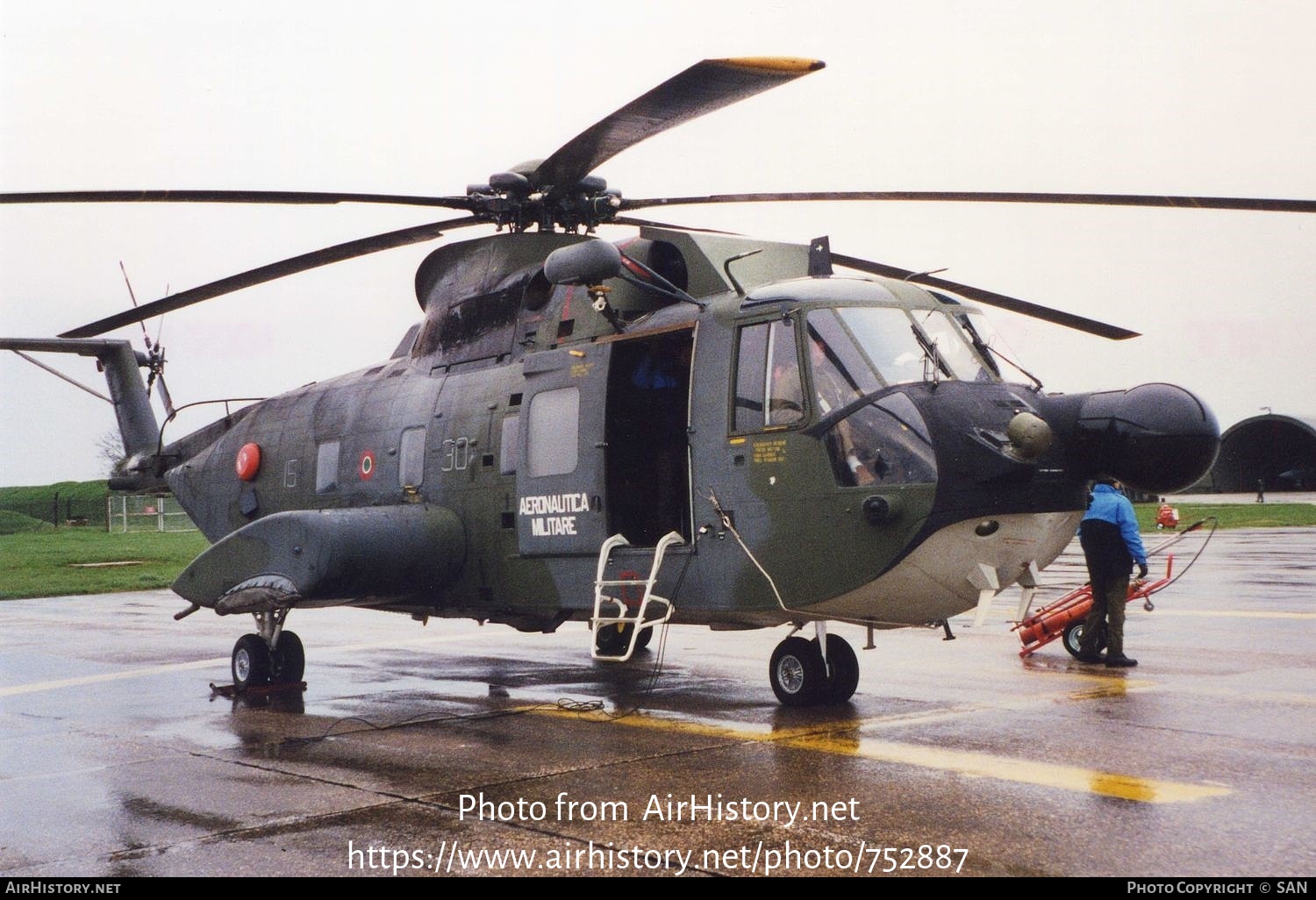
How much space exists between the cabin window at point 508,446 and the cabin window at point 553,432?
223 millimetres

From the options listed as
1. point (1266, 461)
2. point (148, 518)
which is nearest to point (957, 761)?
point (148, 518)

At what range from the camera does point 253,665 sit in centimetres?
→ 1066

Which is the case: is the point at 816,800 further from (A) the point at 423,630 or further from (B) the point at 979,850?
(A) the point at 423,630

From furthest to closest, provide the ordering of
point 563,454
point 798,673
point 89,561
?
point 89,561
point 563,454
point 798,673

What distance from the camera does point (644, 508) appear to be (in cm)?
953

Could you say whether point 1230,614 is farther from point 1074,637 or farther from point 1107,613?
point 1107,613

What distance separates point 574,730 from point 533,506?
2.20m

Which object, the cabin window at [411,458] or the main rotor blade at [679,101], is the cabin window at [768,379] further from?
the cabin window at [411,458]

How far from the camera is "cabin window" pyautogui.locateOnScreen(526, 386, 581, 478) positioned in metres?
9.63

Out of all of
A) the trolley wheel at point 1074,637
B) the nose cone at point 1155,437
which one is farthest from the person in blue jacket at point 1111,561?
the nose cone at point 1155,437

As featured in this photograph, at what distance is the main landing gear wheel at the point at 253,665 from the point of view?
420 inches

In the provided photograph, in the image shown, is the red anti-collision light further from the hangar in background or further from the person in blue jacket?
the hangar in background

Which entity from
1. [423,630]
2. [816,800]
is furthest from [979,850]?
[423,630]

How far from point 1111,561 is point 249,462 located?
8369mm
